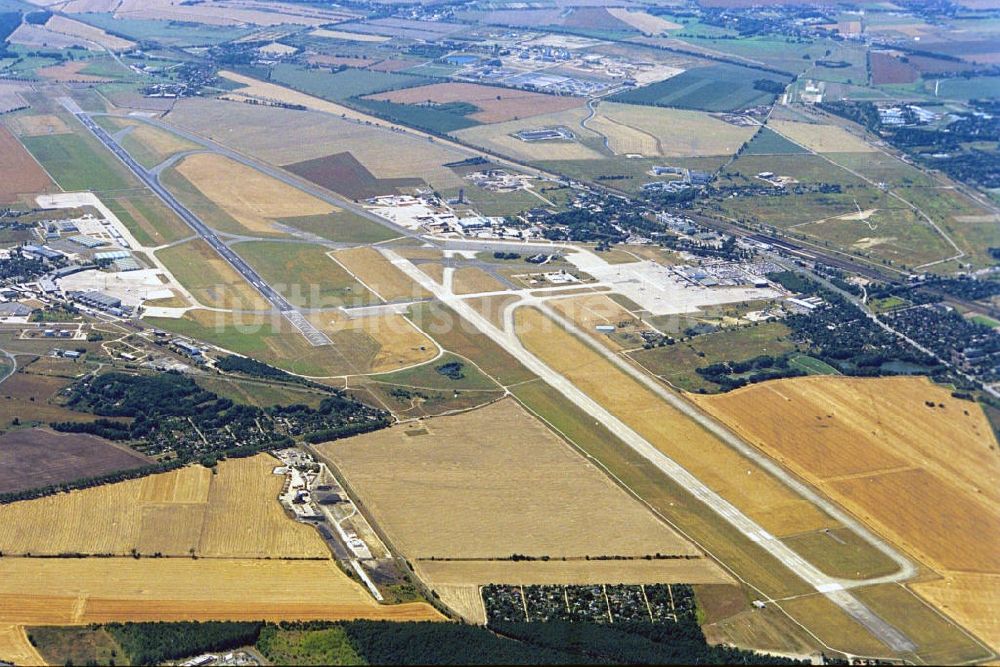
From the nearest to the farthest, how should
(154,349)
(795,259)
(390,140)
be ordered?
(154,349), (795,259), (390,140)

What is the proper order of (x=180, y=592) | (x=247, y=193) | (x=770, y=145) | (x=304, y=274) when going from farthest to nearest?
(x=770, y=145) → (x=247, y=193) → (x=304, y=274) → (x=180, y=592)

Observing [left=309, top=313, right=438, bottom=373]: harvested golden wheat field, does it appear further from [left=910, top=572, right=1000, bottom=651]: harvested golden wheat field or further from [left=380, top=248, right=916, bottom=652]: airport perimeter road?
[left=910, top=572, right=1000, bottom=651]: harvested golden wheat field

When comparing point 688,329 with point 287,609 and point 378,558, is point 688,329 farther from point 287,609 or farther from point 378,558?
point 287,609

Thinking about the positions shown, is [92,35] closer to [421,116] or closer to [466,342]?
[421,116]

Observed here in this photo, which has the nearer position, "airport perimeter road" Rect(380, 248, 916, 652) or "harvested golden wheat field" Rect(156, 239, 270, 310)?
"airport perimeter road" Rect(380, 248, 916, 652)

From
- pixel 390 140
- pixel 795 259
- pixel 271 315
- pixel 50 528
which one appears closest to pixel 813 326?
pixel 795 259

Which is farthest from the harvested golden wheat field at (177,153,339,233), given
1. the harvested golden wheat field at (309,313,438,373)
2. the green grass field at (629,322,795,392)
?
the green grass field at (629,322,795,392)

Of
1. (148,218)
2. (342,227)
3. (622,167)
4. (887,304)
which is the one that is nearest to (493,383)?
(887,304)
